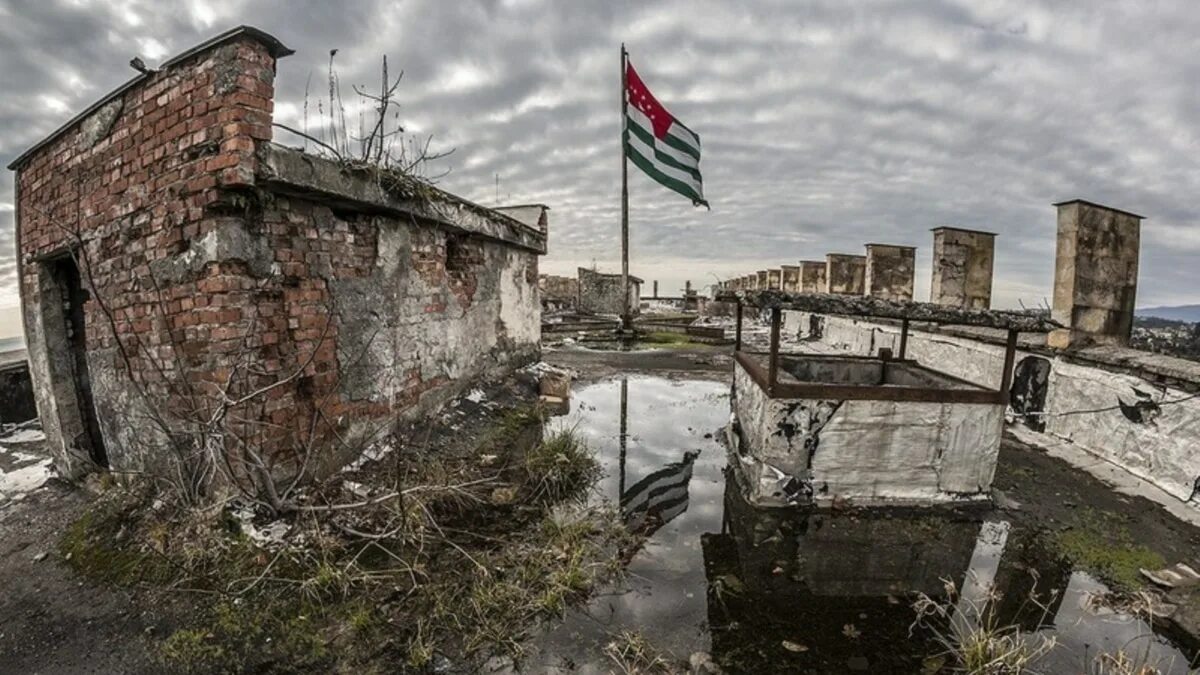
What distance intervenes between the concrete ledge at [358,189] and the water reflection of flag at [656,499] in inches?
130

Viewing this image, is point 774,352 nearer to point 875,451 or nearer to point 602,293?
point 875,451

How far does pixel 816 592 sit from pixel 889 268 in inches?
360

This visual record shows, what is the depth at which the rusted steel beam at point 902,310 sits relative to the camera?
3.92 metres

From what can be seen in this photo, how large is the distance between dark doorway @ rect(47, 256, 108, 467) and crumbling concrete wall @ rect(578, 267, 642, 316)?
1860 centimetres

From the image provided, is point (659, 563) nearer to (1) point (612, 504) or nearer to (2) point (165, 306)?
(1) point (612, 504)

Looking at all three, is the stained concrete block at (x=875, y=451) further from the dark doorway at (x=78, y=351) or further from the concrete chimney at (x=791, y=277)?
the concrete chimney at (x=791, y=277)

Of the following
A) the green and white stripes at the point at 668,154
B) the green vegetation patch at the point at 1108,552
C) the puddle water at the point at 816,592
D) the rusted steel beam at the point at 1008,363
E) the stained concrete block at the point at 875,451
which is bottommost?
the puddle water at the point at 816,592

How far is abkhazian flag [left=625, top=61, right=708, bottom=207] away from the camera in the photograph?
12.5 metres

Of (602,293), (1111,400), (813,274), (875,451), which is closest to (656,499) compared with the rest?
(875,451)

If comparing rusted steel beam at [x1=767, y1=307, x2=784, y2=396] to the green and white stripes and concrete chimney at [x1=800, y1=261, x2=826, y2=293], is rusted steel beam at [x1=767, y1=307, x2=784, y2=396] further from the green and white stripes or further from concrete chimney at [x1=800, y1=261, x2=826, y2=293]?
concrete chimney at [x1=800, y1=261, x2=826, y2=293]

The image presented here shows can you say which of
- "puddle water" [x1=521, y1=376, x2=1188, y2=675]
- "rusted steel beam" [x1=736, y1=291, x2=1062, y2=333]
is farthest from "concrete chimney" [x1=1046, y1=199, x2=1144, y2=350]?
"puddle water" [x1=521, y1=376, x2=1188, y2=675]

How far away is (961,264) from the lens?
780 cm

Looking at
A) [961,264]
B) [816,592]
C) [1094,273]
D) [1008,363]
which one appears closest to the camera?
[816,592]

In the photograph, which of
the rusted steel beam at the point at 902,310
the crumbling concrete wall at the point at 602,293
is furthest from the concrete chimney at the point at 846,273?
the crumbling concrete wall at the point at 602,293
